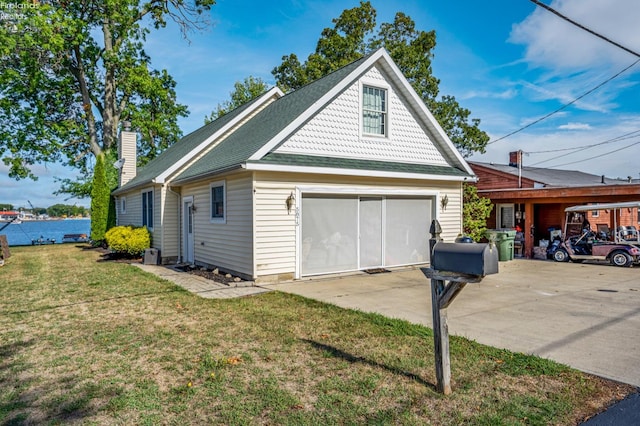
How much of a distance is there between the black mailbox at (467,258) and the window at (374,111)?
8.38 metres

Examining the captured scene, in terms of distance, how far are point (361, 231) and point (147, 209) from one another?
30.0 ft

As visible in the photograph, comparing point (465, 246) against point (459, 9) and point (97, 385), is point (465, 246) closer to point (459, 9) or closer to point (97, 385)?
point (97, 385)

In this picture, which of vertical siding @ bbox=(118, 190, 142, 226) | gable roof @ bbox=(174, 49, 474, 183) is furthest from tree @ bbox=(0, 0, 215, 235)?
gable roof @ bbox=(174, 49, 474, 183)

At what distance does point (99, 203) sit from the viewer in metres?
20.4

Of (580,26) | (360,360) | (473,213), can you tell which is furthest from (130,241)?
(580,26)

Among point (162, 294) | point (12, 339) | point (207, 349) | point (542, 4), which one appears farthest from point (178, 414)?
point (542, 4)

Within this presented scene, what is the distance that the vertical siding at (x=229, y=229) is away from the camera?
9.52 m

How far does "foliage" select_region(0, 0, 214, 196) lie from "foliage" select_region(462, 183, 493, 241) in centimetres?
1860

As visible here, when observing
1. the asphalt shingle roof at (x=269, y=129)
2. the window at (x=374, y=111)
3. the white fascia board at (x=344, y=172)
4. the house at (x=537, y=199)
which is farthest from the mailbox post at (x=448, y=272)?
the house at (x=537, y=199)

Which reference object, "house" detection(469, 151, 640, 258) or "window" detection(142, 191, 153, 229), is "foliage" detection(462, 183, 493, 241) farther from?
"window" detection(142, 191, 153, 229)

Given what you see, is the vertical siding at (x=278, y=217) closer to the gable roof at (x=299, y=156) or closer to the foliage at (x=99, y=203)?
the gable roof at (x=299, y=156)

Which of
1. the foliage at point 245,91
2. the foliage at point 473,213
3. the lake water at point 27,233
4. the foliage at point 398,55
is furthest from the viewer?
the foliage at point 245,91

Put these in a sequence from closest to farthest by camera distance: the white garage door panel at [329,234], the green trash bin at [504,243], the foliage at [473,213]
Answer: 1. the white garage door panel at [329,234]
2. the green trash bin at [504,243]
3. the foliage at [473,213]

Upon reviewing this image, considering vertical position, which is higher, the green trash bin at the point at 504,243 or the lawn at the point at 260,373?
the green trash bin at the point at 504,243
